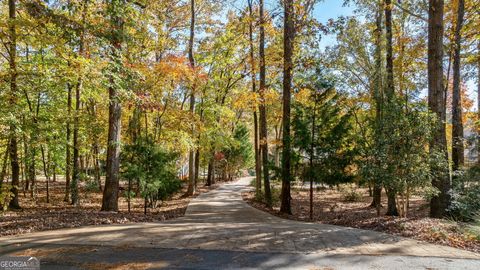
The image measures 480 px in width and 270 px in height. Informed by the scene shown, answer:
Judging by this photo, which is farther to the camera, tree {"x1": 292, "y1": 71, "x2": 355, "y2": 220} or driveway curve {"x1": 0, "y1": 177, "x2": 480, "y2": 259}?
tree {"x1": 292, "y1": 71, "x2": 355, "y2": 220}

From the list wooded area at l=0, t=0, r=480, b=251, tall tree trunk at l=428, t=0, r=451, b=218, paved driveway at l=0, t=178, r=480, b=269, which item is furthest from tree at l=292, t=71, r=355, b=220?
paved driveway at l=0, t=178, r=480, b=269

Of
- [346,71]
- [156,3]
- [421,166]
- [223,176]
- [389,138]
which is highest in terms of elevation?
[156,3]

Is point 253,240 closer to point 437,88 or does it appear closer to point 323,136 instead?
point 323,136

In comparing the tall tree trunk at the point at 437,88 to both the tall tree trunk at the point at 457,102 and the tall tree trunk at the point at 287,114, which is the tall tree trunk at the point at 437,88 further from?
the tall tree trunk at the point at 287,114

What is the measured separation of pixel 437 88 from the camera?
856cm

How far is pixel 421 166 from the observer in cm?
767

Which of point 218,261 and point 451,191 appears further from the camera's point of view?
point 451,191

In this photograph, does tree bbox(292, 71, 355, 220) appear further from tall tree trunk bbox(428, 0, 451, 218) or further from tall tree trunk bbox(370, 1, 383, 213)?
tall tree trunk bbox(428, 0, 451, 218)

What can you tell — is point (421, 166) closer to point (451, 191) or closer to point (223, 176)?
point (451, 191)

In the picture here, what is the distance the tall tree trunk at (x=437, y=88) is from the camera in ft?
27.1

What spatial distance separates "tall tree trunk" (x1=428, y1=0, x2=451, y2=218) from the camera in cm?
827

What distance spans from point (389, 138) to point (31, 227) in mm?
8579

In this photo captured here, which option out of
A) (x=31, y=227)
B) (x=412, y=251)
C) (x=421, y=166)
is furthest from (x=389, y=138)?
(x=31, y=227)

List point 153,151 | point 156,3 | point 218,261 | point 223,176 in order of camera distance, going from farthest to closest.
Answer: point 223,176 < point 156,3 < point 153,151 < point 218,261
